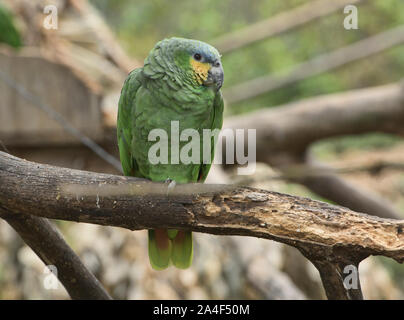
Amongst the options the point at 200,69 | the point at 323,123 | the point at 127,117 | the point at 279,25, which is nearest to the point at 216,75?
the point at 200,69

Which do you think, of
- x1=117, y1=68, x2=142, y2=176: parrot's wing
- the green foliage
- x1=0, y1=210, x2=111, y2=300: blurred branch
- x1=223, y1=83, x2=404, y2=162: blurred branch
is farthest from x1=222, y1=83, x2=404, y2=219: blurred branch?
the green foliage

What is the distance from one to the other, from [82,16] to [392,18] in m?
2.76

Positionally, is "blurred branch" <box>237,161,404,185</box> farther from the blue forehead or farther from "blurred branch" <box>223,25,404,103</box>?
"blurred branch" <box>223,25,404,103</box>

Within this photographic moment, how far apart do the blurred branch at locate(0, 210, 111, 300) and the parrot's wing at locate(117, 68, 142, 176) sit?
33 centimetres

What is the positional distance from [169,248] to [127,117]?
375 millimetres

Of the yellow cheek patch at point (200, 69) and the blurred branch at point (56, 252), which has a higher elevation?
the yellow cheek patch at point (200, 69)

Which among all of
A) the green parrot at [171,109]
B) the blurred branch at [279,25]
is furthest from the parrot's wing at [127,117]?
the blurred branch at [279,25]

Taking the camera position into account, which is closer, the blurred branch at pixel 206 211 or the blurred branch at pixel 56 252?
the blurred branch at pixel 206 211

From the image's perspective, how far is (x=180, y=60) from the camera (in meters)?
1.19

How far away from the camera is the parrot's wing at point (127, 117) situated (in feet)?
4.27

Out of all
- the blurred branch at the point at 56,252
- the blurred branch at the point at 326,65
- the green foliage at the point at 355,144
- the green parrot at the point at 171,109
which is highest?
the green foliage at the point at 355,144

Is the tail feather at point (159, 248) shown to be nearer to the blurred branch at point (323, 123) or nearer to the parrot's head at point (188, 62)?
the parrot's head at point (188, 62)

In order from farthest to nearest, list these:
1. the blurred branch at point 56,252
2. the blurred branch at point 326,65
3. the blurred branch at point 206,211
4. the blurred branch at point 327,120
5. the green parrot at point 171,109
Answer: the blurred branch at point 326,65 < the blurred branch at point 327,120 < the green parrot at point 171,109 < the blurred branch at point 56,252 < the blurred branch at point 206,211
